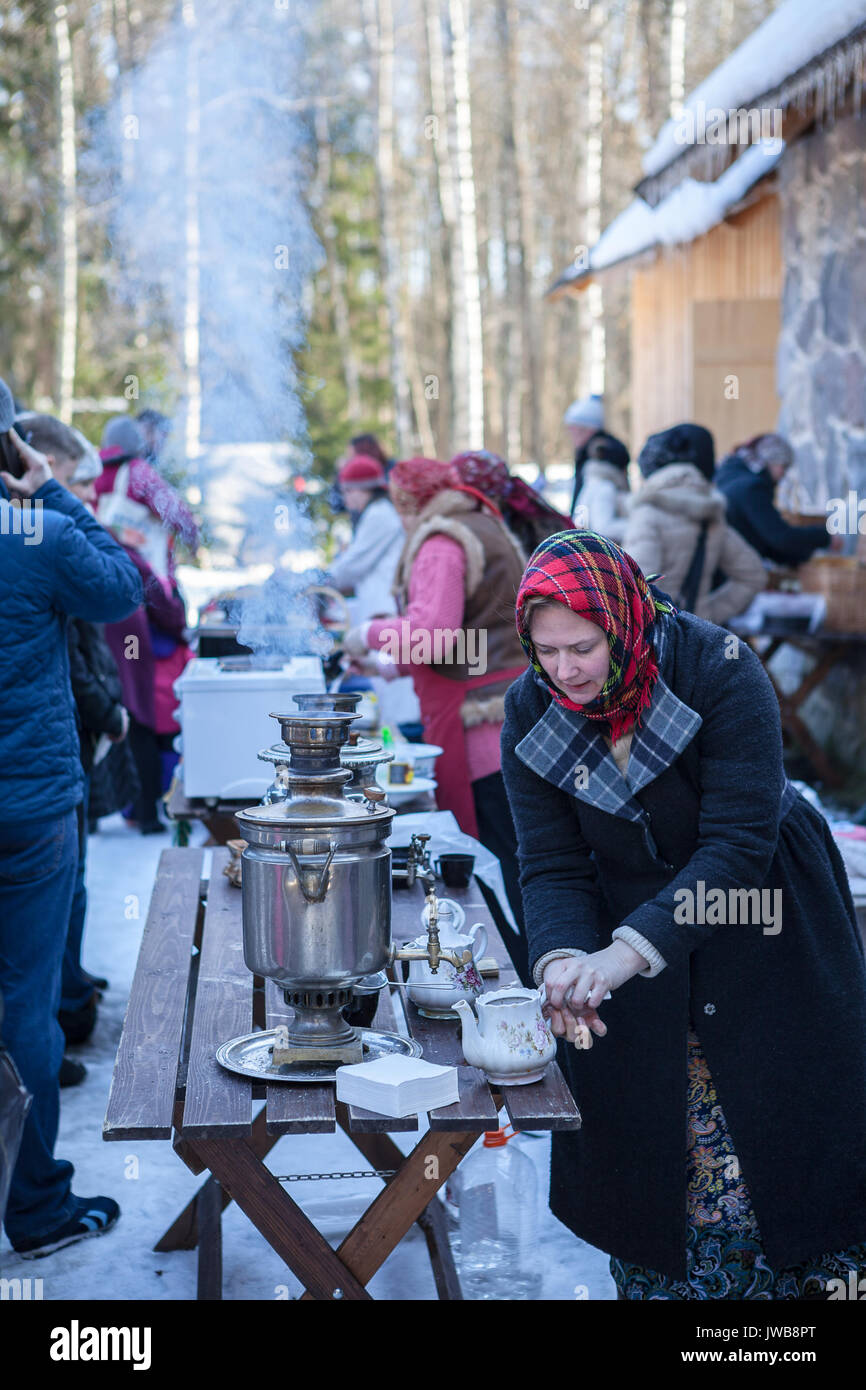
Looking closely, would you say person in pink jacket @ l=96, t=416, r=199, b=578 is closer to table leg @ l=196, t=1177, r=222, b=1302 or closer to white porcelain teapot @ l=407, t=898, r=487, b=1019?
table leg @ l=196, t=1177, r=222, b=1302

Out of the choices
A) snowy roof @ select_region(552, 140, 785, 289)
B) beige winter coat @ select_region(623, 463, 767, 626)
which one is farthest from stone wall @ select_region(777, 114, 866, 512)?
beige winter coat @ select_region(623, 463, 767, 626)

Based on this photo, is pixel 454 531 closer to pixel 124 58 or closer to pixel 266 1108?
pixel 266 1108

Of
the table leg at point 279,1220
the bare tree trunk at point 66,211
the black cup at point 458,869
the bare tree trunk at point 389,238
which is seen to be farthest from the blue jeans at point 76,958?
the bare tree trunk at point 389,238

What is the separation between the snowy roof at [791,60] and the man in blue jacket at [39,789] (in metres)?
4.36

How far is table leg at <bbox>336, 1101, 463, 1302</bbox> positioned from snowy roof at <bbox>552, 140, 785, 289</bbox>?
271 inches

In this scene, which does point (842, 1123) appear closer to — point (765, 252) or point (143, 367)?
point (765, 252)

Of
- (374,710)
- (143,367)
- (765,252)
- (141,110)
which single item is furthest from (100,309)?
(374,710)

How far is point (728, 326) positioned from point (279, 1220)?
36.8 feet

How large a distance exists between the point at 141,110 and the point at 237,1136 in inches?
817

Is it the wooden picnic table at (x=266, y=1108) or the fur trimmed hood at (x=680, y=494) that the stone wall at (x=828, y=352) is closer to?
the fur trimmed hood at (x=680, y=494)

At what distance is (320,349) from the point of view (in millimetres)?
23984

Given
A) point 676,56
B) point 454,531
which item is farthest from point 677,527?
point 676,56

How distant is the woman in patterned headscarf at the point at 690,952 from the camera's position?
7.55 ft

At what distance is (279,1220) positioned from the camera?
89.3 inches
